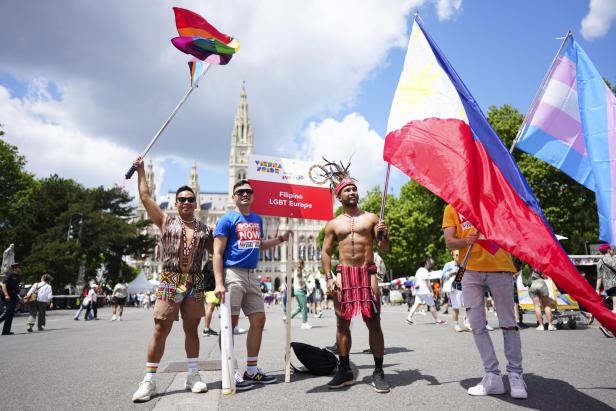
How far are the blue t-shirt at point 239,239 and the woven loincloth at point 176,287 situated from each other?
0.42 meters

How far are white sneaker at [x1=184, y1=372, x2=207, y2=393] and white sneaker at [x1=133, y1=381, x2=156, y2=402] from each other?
0.37 metres

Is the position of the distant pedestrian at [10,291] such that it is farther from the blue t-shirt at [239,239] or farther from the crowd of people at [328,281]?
the blue t-shirt at [239,239]

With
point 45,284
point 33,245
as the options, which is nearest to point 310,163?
point 45,284

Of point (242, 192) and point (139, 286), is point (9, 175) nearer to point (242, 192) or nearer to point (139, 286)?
point (139, 286)

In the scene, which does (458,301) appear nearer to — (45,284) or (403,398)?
(403,398)

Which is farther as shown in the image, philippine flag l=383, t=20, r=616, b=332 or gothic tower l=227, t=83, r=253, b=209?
gothic tower l=227, t=83, r=253, b=209

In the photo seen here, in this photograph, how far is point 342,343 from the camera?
4.59 metres

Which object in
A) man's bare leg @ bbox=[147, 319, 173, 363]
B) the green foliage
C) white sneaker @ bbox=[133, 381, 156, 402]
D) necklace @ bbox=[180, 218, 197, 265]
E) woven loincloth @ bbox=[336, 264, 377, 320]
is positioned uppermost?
the green foliage

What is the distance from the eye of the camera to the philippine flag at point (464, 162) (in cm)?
383

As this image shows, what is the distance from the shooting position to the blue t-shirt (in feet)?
15.8

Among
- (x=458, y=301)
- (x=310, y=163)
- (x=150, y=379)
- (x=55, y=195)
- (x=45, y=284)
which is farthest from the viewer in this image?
(x=55, y=195)

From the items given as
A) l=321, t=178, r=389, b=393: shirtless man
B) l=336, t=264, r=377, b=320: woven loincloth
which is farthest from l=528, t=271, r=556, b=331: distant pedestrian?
l=336, t=264, r=377, b=320: woven loincloth

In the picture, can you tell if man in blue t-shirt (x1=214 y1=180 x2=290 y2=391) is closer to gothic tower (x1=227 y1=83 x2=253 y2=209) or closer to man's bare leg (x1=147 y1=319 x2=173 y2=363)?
man's bare leg (x1=147 y1=319 x2=173 y2=363)

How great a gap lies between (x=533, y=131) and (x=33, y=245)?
1674 inches
